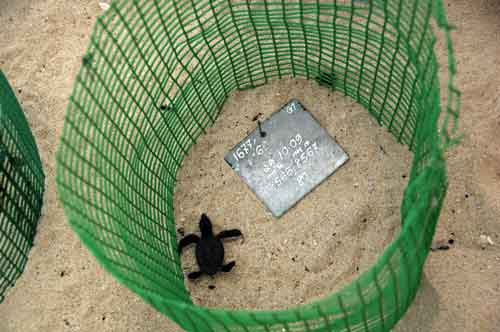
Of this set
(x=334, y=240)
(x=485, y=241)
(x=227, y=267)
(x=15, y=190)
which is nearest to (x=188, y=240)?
(x=227, y=267)

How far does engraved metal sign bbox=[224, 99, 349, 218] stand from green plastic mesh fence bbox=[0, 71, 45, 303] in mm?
1087

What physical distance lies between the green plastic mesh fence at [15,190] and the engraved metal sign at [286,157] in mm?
1087

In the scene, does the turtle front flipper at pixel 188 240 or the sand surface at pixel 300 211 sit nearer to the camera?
the sand surface at pixel 300 211

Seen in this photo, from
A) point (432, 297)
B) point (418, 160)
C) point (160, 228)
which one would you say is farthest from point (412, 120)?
point (160, 228)

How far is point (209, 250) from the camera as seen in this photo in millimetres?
2924

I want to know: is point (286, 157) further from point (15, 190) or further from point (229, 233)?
point (15, 190)

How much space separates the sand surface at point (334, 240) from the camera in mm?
2822

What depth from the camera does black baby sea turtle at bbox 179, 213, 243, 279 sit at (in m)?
2.91

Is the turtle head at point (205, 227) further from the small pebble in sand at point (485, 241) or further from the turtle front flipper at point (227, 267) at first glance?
the small pebble in sand at point (485, 241)

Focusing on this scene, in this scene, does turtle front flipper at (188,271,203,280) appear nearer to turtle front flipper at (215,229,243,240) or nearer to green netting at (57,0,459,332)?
green netting at (57,0,459,332)

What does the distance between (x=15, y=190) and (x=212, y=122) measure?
112 cm

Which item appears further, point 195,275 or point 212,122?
point 212,122

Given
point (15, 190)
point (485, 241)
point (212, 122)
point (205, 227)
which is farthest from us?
point (212, 122)

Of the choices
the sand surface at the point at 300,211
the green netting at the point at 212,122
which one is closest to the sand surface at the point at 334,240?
the sand surface at the point at 300,211
